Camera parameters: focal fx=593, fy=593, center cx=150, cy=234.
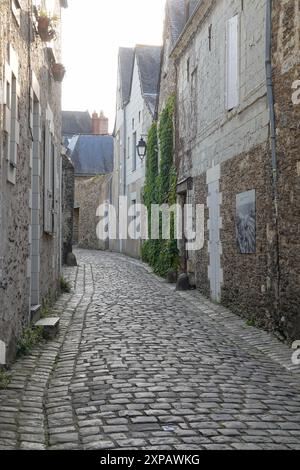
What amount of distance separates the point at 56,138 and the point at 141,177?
416 inches

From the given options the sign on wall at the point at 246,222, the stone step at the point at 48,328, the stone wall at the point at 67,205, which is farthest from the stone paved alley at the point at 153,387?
the stone wall at the point at 67,205

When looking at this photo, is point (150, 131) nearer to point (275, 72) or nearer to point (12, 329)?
point (275, 72)

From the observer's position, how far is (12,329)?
6.34 m

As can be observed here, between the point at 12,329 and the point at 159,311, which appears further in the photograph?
the point at 159,311

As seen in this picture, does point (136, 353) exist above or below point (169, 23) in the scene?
below

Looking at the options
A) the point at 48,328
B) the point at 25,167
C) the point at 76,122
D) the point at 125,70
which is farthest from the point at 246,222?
the point at 76,122

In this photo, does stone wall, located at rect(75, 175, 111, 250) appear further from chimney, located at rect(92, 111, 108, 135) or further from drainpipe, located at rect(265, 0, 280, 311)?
drainpipe, located at rect(265, 0, 280, 311)

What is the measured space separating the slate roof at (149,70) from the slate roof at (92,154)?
1722 centimetres

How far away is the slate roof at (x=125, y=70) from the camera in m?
28.3

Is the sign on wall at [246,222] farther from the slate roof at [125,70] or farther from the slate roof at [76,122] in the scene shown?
the slate roof at [76,122]

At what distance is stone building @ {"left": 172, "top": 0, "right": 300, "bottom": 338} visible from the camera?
7.93 meters

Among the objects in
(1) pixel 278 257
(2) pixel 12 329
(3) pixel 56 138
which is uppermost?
(3) pixel 56 138

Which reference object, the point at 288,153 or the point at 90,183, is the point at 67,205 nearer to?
the point at 288,153
